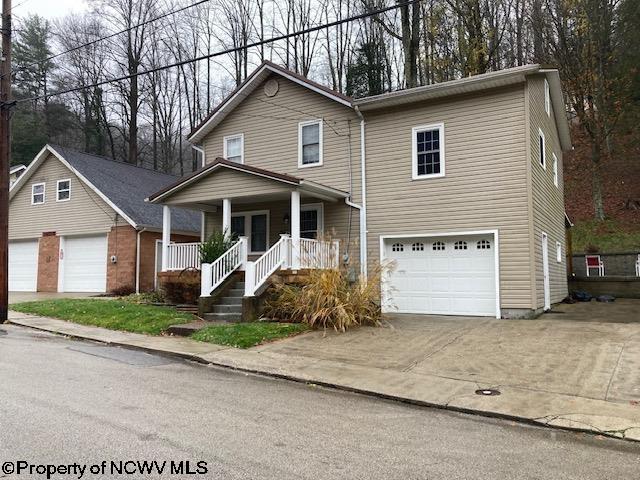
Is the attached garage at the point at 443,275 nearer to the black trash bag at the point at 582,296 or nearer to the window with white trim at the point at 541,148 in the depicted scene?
the window with white trim at the point at 541,148

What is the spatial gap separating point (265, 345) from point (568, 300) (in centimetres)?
1176

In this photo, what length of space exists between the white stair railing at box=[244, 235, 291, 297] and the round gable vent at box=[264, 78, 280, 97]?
5.81m

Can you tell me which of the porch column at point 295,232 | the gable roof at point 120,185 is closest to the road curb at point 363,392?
the porch column at point 295,232

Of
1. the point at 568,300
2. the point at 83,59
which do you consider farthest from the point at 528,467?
the point at 83,59

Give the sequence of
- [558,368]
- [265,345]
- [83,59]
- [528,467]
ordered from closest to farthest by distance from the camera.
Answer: [528,467], [558,368], [265,345], [83,59]

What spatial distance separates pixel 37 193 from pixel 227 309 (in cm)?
1533

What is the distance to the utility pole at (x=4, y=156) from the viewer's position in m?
12.8

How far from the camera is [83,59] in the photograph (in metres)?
33.6

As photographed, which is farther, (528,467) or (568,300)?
(568,300)

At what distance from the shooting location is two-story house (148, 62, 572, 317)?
39.8 ft

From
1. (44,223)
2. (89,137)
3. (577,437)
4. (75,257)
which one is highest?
(89,137)

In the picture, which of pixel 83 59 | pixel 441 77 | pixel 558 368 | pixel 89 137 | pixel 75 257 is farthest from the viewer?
pixel 89 137

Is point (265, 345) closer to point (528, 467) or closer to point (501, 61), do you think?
point (528, 467)

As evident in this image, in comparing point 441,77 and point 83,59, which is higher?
point 83,59
